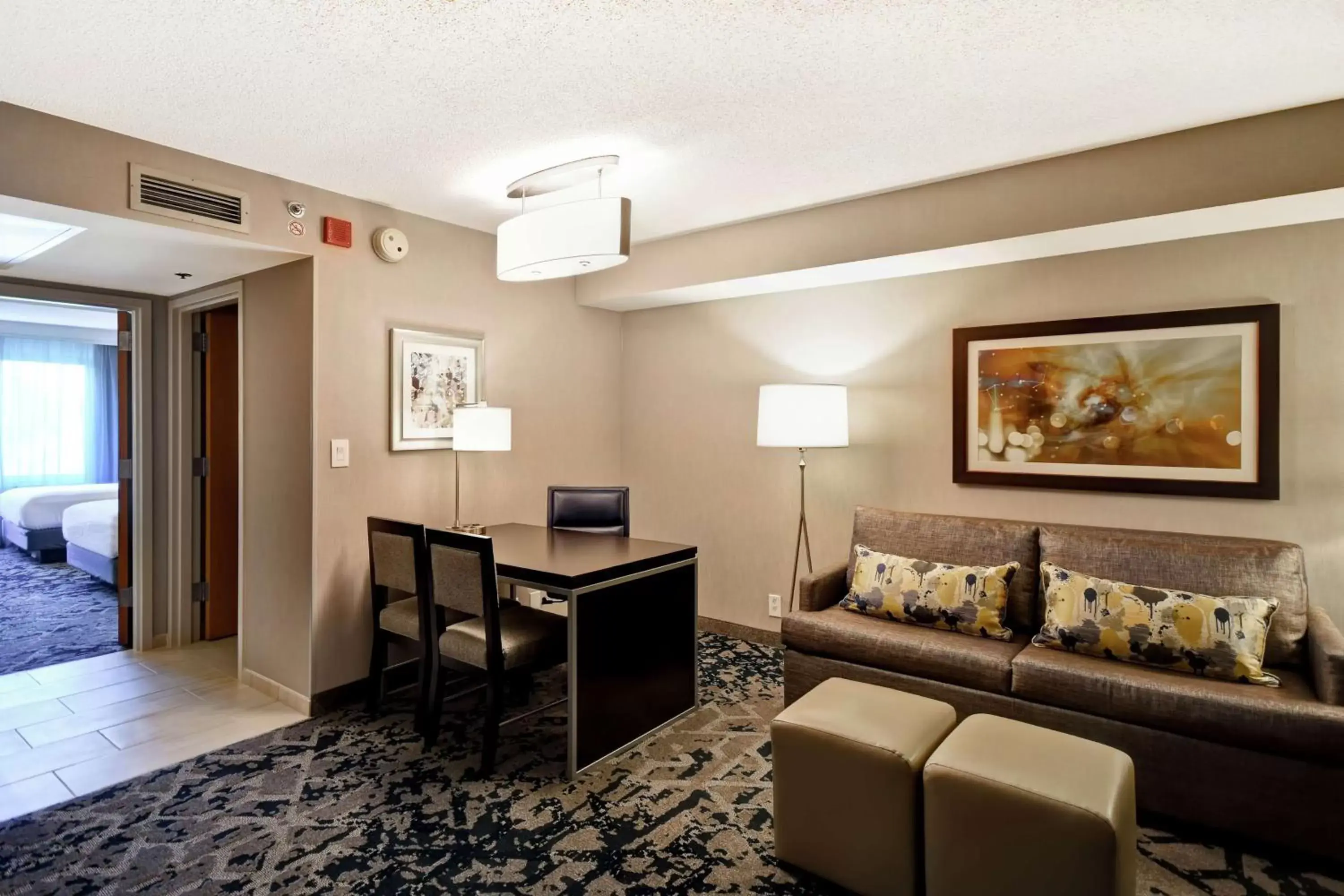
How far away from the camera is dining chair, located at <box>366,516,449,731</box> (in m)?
3.00

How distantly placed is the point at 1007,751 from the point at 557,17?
2.37m

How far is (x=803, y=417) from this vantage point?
3611 millimetres

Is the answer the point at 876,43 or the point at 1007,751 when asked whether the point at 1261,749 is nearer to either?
the point at 1007,751

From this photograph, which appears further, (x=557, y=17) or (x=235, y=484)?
(x=235, y=484)

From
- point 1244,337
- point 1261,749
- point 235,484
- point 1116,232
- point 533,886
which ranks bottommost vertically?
point 533,886

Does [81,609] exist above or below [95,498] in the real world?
below

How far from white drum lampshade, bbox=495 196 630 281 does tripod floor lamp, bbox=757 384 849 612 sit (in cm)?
123

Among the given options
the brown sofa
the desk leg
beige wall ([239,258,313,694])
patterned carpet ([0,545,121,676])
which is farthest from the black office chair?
patterned carpet ([0,545,121,676])

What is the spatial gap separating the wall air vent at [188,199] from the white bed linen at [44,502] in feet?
17.2

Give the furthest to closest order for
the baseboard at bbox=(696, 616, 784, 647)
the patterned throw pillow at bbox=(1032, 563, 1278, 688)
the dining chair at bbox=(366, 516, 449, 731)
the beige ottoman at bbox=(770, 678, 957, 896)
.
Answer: the baseboard at bbox=(696, 616, 784, 647), the dining chair at bbox=(366, 516, 449, 731), the patterned throw pillow at bbox=(1032, 563, 1278, 688), the beige ottoman at bbox=(770, 678, 957, 896)

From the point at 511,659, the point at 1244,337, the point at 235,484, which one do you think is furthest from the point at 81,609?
the point at 1244,337

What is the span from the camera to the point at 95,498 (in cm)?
688

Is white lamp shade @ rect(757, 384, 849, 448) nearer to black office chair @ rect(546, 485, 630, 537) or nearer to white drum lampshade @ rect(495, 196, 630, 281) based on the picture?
black office chair @ rect(546, 485, 630, 537)

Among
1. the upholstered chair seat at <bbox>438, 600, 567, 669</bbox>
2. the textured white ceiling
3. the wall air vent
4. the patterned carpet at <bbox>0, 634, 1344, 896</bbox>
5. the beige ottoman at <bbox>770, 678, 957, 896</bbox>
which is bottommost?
the patterned carpet at <bbox>0, 634, 1344, 896</bbox>
